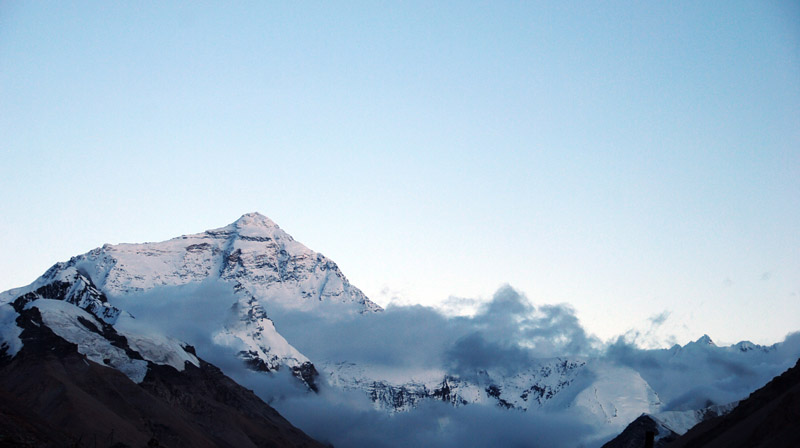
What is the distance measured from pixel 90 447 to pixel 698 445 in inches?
5031

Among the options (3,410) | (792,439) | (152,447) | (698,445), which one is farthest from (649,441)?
(3,410)

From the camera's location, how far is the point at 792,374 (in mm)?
191875

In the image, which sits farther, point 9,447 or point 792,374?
point 792,374

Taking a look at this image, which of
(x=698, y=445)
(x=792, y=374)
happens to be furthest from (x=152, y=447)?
(x=792, y=374)

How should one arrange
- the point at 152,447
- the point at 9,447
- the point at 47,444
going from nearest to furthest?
the point at 9,447, the point at 152,447, the point at 47,444

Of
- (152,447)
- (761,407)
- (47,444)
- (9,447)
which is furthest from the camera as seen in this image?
(761,407)

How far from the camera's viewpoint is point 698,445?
7490 inches

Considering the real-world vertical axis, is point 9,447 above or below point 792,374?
below

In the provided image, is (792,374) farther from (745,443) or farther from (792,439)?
(792,439)

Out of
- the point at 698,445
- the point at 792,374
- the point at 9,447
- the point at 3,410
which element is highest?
the point at 792,374

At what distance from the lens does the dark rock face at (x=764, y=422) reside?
15538cm

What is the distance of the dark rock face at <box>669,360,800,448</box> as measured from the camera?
510ft

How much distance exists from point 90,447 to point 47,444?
129 feet

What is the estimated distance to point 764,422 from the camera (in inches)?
6467
